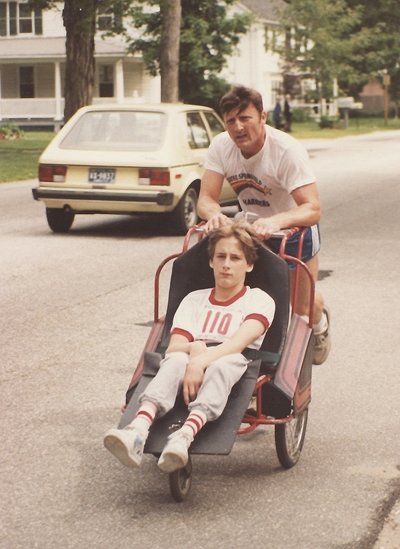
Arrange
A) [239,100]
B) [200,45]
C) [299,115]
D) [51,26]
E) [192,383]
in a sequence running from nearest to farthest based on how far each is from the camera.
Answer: [192,383]
[239,100]
[200,45]
[51,26]
[299,115]

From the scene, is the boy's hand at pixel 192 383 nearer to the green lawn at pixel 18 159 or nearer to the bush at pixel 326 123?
the green lawn at pixel 18 159

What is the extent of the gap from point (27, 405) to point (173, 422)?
6.19 feet

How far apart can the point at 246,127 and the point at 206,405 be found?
146 centimetres

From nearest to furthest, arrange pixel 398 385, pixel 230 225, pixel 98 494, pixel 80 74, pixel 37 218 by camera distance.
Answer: pixel 98 494 → pixel 230 225 → pixel 398 385 → pixel 37 218 → pixel 80 74

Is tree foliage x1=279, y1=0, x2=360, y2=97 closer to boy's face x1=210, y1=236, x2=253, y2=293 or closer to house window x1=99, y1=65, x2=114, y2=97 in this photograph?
house window x1=99, y1=65, x2=114, y2=97

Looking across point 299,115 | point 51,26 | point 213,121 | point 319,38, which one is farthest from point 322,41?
point 213,121

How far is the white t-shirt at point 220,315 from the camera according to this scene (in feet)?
17.6

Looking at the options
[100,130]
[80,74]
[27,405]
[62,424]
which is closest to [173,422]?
Answer: [62,424]

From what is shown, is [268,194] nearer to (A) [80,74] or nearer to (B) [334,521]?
(B) [334,521]

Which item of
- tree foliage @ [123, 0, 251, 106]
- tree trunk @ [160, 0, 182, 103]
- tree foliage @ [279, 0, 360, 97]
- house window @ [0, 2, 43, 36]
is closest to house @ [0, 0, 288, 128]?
house window @ [0, 2, 43, 36]

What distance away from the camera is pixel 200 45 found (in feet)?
157

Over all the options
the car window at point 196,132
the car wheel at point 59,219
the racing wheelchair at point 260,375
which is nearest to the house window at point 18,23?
the car window at point 196,132

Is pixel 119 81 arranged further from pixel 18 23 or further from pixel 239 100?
pixel 239 100

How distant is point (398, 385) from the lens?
23.4 ft
